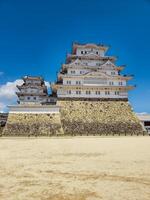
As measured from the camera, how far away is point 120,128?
4816 centimetres

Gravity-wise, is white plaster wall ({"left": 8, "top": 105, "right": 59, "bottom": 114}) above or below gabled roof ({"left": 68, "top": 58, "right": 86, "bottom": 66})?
below

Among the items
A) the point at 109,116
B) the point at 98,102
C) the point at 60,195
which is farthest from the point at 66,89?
the point at 60,195

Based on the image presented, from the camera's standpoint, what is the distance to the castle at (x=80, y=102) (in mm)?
46219

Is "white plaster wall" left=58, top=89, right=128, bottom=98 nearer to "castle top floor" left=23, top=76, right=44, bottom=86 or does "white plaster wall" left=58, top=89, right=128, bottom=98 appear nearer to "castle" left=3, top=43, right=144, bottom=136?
"castle" left=3, top=43, right=144, bottom=136

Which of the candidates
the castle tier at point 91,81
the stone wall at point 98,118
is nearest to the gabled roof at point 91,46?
the castle tier at point 91,81

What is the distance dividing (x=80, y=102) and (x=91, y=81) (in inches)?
209

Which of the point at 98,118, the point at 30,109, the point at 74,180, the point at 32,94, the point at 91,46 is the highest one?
the point at 91,46

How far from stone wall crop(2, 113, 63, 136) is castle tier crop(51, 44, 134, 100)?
26.7 ft

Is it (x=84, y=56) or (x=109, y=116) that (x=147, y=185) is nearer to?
(x=109, y=116)

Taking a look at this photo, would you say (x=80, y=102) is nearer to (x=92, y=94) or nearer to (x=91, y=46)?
(x=92, y=94)

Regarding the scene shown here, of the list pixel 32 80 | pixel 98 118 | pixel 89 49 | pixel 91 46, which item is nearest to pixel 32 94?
pixel 32 80

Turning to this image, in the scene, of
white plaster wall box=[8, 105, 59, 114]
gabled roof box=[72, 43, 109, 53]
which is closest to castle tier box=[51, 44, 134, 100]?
gabled roof box=[72, 43, 109, 53]

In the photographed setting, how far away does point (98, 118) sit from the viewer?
4981cm

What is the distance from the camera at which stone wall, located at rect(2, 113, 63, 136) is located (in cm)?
4362
